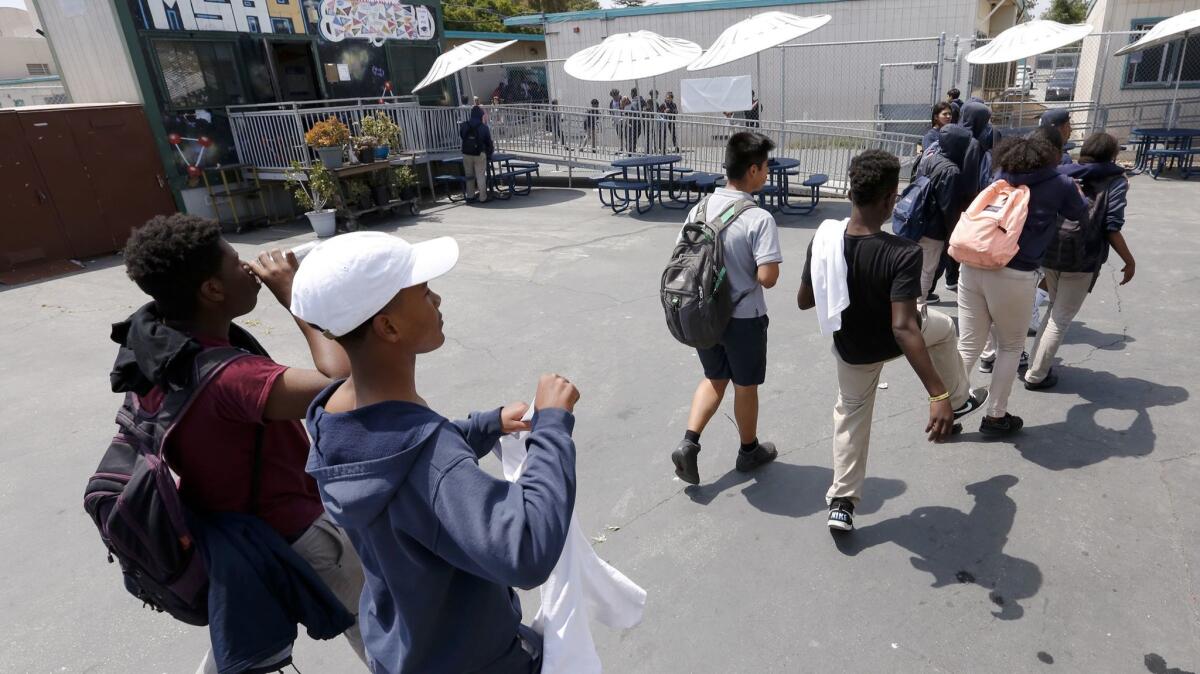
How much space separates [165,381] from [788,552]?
8.51 ft

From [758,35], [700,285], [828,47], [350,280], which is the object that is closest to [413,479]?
[350,280]

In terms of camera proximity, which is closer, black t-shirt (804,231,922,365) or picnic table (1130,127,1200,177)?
black t-shirt (804,231,922,365)

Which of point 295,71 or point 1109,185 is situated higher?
point 295,71

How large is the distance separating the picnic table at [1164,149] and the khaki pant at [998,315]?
34.4 feet

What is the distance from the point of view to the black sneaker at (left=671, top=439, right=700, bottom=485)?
3.55m

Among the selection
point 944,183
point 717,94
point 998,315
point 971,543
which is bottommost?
point 971,543

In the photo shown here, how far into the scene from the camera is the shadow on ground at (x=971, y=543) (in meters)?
2.84

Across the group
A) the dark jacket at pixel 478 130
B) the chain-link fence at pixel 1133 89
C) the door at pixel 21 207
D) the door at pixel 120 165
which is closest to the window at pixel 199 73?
the door at pixel 120 165

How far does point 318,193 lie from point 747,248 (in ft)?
29.6

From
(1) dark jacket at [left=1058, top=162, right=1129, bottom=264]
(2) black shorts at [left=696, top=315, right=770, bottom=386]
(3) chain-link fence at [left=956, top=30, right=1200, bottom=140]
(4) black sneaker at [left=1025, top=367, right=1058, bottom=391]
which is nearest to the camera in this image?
(2) black shorts at [left=696, top=315, right=770, bottom=386]

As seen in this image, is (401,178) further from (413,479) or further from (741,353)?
(413,479)

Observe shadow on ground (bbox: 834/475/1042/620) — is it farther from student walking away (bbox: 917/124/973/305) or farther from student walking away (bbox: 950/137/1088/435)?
student walking away (bbox: 917/124/973/305)

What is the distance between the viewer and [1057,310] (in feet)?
13.9

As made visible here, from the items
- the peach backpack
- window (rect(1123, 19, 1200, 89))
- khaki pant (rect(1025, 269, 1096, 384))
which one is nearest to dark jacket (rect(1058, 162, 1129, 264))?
khaki pant (rect(1025, 269, 1096, 384))
